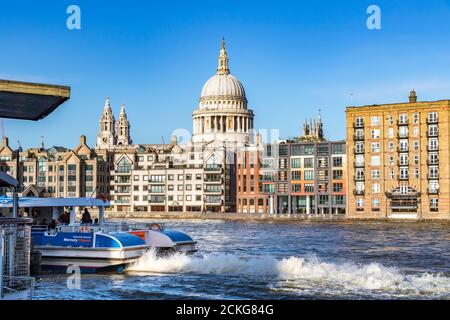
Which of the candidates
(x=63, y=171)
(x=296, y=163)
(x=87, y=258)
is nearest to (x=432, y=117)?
(x=296, y=163)

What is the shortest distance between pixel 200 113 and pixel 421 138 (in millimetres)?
85366

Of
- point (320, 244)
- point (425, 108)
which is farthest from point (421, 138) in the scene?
point (320, 244)

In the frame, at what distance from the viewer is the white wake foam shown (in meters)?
28.5

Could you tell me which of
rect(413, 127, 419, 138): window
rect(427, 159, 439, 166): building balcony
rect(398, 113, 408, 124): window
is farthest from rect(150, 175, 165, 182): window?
rect(427, 159, 439, 166): building balcony

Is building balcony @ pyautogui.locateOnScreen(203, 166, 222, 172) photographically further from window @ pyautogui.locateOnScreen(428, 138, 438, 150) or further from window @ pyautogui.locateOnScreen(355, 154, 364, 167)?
window @ pyautogui.locateOnScreen(428, 138, 438, 150)

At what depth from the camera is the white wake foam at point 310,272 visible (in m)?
28.5

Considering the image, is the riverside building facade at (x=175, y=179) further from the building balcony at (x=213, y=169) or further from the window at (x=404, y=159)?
the window at (x=404, y=159)

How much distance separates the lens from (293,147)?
138 meters

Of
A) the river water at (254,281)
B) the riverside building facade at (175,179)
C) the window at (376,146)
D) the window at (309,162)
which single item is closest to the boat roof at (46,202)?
the river water at (254,281)

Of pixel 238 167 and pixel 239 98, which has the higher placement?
pixel 239 98

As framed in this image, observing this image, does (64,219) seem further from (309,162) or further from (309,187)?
(309,162)

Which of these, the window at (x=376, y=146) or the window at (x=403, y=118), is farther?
the window at (x=376, y=146)

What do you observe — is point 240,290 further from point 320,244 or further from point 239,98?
point 239,98

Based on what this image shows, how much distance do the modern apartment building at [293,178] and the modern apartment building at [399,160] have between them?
8.19 meters
